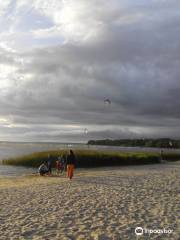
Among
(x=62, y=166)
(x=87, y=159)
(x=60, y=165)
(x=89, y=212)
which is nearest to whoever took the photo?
(x=89, y=212)

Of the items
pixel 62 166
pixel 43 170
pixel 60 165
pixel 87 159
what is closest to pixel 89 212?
pixel 43 170

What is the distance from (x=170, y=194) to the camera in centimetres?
1747

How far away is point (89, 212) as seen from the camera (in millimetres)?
13352

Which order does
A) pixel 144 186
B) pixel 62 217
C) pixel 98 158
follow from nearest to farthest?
1. pixel 62 217
2. pixel 144 186
3. pixel 98 158

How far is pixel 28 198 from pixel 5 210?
2843mm

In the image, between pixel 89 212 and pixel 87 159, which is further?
pixel 87 159

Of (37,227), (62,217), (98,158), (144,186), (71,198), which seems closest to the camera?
(37,227)

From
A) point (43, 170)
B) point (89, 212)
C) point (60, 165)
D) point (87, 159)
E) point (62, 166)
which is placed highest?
Result: point (87, 159)

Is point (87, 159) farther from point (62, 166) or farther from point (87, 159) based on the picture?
point (62, 166)

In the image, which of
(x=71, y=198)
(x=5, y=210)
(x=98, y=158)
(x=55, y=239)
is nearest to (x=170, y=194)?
(x=71, y=198)

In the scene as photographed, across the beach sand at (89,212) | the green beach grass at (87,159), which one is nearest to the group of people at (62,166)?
the beach sand at (89,212)

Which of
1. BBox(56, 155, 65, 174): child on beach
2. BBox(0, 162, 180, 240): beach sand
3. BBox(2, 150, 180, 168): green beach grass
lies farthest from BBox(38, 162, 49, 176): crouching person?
BBox(2, 150, 180, 168): green beach grass

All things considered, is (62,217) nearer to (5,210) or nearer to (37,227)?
(37,227)

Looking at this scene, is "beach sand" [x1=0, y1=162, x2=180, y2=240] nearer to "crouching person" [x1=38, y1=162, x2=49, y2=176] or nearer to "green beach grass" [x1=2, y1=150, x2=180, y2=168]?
"crouching person" [x1=38, y1=162, x2=49, y2=176]
